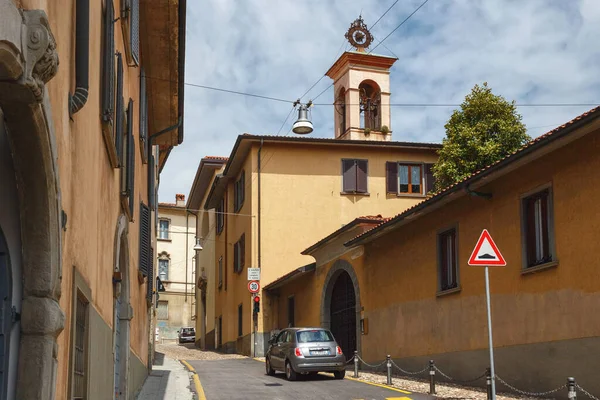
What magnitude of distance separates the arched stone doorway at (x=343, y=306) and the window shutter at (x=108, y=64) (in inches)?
683

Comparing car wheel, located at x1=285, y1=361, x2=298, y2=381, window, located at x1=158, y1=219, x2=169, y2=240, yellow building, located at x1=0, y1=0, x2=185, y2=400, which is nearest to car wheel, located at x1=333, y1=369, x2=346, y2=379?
car wheel, located at x1=285, y1=361, x2=298, y2=381

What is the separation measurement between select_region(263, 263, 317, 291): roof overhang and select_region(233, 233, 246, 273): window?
3.32 meters

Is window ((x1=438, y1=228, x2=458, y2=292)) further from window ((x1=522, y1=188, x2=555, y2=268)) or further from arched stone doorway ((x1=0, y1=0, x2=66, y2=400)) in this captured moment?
arched stone doorway ((x1=0, y1=0, x2=66, y2=400))

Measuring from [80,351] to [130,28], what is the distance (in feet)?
19.7

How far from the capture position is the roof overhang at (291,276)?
2983 cm

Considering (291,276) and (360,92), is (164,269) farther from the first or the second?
(291,276)

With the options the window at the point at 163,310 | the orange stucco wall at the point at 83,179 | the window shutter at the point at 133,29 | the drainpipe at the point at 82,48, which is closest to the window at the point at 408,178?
the window shutter at the point at 133,29

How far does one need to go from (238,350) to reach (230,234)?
6679 millimetres

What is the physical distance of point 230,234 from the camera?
41.9 metres

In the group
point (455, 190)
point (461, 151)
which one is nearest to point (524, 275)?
point (455, 190)

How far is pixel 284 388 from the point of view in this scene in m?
18.0

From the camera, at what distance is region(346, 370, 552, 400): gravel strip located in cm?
1510

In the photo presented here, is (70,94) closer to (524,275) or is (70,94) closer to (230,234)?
(524,275)

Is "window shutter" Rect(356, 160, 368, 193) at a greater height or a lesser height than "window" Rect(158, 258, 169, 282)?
greater
